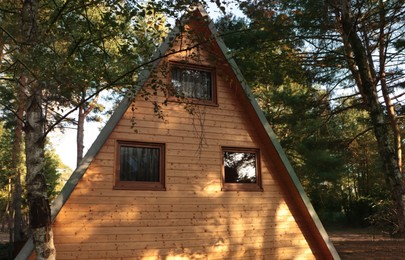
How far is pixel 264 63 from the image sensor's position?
9.38 meters

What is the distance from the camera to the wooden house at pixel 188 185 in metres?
7.73

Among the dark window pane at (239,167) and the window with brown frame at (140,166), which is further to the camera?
the dark window pane at (239,167)

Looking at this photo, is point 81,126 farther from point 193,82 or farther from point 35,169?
point 35,169

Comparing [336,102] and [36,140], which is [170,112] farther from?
[336,102]

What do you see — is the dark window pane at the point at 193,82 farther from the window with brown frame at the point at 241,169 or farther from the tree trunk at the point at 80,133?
the tree trunk at the point at 80,133

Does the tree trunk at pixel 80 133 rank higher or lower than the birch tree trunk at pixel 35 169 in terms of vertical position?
higher

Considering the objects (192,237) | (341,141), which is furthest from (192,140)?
(341,141)

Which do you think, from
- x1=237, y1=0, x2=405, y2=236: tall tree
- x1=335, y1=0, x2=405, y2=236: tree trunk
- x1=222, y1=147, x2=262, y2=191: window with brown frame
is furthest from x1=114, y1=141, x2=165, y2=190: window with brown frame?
x1=335, y1=0, x2=405, y2=236: tree trunk

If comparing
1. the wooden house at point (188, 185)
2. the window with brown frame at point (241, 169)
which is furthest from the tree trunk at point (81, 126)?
the window with brown frame at point (241, 169)

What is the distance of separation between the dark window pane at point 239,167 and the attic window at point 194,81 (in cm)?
173

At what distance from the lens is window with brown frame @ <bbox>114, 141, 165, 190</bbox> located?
837cm

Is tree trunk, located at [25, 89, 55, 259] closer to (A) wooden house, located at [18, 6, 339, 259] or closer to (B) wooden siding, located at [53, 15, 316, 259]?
(A) wooden house, located at [18, 6, 339, 259]

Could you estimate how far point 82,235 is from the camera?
24.7 feet

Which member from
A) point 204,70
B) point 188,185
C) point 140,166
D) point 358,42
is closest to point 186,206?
point 188,185
